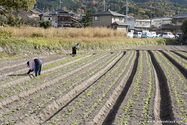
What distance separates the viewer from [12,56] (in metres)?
14.2

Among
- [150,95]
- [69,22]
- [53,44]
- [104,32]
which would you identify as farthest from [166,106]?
[69,22]

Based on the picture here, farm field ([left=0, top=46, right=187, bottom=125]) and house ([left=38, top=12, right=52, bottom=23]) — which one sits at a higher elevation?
house ([left=38, top=12, right=52, bottom=23])

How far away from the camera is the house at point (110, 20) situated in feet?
128

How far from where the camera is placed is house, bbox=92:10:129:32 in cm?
3899

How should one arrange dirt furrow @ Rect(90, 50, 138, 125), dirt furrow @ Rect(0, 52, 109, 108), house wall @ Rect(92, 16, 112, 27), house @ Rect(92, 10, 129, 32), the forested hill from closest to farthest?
dirt furrow @ Rect(90, 50, 138, 125)
dirt furrow @ Rect(0, 52, 109, 108)
house @ Rect(92, 10, 129, 32)
house wall @ Rect(92, 16, 112, 27)
the forested hill

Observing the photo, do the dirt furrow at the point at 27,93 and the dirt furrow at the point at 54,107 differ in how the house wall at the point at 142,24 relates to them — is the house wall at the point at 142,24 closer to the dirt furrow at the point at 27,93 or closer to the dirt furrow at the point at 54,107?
the dirt furrow at the point at 27,93

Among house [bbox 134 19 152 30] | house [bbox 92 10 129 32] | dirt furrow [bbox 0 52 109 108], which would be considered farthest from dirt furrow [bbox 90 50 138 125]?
house [bbox 134 19 152 30]

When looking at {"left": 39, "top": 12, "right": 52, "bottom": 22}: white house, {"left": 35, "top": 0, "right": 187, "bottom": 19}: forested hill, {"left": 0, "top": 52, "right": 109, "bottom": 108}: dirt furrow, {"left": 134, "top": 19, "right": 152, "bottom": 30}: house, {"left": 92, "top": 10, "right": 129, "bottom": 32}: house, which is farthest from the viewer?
{"left": 35, "top": 0, "right": 187, "bottom": 19}: forested hill

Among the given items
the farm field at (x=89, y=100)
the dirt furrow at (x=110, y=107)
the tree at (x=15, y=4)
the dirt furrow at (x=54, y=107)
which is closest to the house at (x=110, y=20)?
the tree at (x=15, y=4)

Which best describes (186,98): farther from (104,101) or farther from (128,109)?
(104,101)

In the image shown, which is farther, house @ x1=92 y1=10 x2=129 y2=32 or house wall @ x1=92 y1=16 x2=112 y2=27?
house wall @ x1=92 y1=16 x2=112 y2=27

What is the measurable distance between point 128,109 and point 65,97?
226 centimetres

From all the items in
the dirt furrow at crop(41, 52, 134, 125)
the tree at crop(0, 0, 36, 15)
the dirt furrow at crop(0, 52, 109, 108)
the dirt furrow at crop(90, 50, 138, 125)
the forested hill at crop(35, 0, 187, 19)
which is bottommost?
the dirt furrow at crop(90, 50, 138, 125)

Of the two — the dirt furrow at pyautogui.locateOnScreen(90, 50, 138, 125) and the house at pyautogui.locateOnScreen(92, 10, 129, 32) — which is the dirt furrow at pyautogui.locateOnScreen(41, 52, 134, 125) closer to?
the dirt furrow at pyautogui.locateOnScreen(90, 50, 138, 125)
